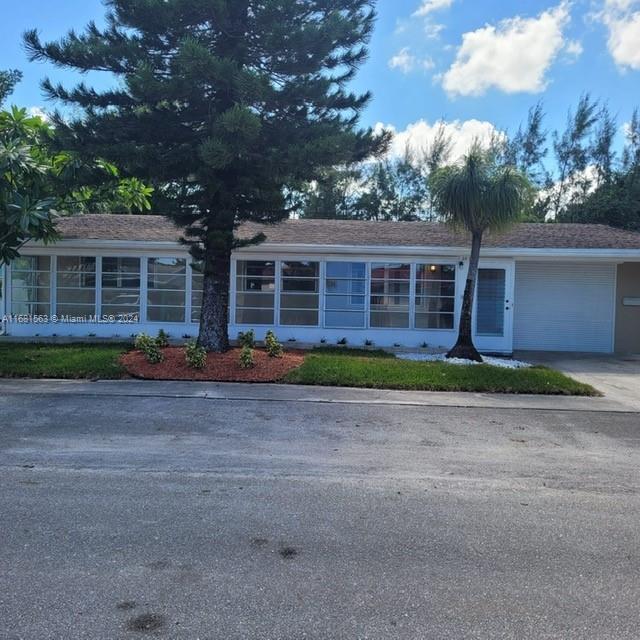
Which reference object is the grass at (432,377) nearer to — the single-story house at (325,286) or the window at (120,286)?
the single-story house at (325,286)

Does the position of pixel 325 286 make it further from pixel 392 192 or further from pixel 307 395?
pixel 392 192

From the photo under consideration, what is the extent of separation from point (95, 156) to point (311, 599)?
950 centimetres

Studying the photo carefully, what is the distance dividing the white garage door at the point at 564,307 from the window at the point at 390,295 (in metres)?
3.45

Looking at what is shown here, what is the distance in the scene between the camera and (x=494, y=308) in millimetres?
14562

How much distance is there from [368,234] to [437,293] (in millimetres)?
2632

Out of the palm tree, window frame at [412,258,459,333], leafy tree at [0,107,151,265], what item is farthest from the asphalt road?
window frame at [412,258,459,333]

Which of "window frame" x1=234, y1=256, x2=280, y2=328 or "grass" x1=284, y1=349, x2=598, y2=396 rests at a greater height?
"window frame" x1=234, y1=256, x2=280, y2=328

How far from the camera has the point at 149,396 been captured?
866cm

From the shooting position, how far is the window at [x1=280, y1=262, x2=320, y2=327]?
49.1ft

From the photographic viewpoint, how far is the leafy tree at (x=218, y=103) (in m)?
9.98

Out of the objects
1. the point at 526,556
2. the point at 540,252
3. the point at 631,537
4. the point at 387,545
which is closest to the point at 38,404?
the point at 387,545

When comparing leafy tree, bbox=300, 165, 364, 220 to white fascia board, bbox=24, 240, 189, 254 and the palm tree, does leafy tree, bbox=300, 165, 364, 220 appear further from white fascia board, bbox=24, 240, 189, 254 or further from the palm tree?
the palm tree

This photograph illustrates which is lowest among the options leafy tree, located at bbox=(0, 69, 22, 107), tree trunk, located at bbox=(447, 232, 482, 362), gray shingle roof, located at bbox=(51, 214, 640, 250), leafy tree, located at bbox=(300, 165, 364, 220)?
tree trunk, located at bbox=(447, 232, 482, 362)

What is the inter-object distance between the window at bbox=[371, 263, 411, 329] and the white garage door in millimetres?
3449
